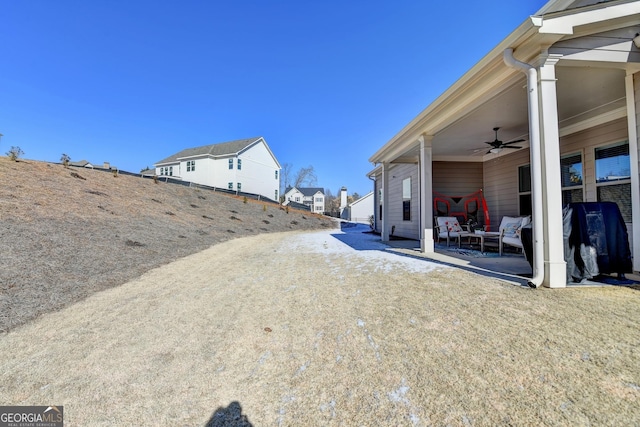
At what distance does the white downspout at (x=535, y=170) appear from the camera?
3.27 m

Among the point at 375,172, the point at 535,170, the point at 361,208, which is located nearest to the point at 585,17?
the point at 535,170

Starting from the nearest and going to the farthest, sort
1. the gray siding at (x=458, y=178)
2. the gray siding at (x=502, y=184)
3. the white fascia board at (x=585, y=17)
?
the white fascia board at (x=585, y=17) < the gray siding at (x=502, y=184) < the gray siding at (x=458, y=178)

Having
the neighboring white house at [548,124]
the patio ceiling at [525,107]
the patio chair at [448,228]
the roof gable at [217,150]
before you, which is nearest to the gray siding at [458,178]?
the neighboring white house at [548,124]

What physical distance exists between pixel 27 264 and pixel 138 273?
1346mm

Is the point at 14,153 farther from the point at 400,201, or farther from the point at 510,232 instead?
the point at 510,232

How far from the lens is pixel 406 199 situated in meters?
10.3

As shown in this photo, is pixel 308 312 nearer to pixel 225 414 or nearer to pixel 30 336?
pixel 225 414

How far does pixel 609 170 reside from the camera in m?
5.24

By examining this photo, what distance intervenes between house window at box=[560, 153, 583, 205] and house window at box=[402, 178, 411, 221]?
4482 millimetres

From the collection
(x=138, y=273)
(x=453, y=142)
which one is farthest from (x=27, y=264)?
(x=453, y=142)

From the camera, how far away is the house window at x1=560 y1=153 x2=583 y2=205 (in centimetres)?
591

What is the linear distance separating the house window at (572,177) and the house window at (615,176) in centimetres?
45

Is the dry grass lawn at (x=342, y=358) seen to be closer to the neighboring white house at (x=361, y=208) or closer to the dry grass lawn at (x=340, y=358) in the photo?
the dry grass lawn at (x=340, y=358)

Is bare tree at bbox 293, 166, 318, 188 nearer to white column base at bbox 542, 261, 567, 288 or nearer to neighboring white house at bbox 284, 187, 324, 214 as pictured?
neighboring white house at bbox 284, 187, 324, 214
